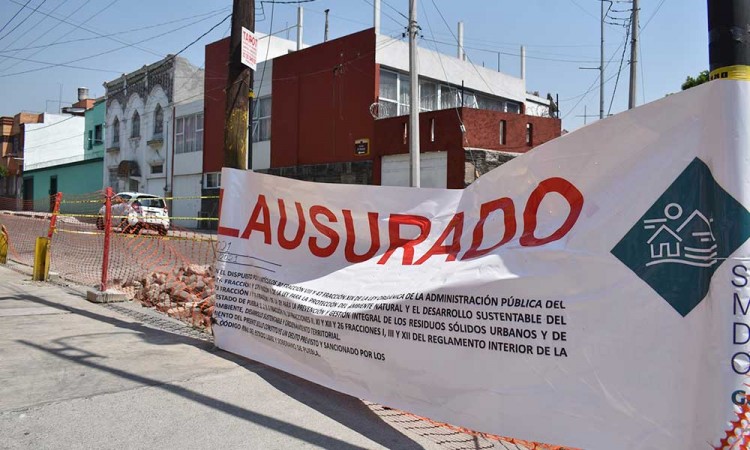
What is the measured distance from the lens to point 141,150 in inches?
1404

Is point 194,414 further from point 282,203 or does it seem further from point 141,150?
point 141,150

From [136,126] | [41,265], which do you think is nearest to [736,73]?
[41,265]

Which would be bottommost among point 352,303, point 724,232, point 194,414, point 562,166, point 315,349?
point 194,414

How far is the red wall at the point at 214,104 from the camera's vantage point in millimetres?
29203

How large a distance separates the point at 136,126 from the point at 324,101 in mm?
18158

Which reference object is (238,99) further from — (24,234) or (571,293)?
(24,234)

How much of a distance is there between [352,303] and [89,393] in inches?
84.8

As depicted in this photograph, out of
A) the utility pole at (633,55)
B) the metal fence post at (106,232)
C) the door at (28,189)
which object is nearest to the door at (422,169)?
the utility pole at (633,55)

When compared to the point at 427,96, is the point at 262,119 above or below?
below

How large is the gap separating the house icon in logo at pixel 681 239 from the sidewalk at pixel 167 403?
1.75m

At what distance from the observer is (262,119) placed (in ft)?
89.6

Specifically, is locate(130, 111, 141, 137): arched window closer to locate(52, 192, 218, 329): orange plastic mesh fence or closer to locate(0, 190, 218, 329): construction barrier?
locate(0, 190, 218, 329): construction barrier

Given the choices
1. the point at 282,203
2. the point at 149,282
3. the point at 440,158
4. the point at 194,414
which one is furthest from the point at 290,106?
the point at 194,414

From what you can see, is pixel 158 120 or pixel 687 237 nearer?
pixel 687 237
